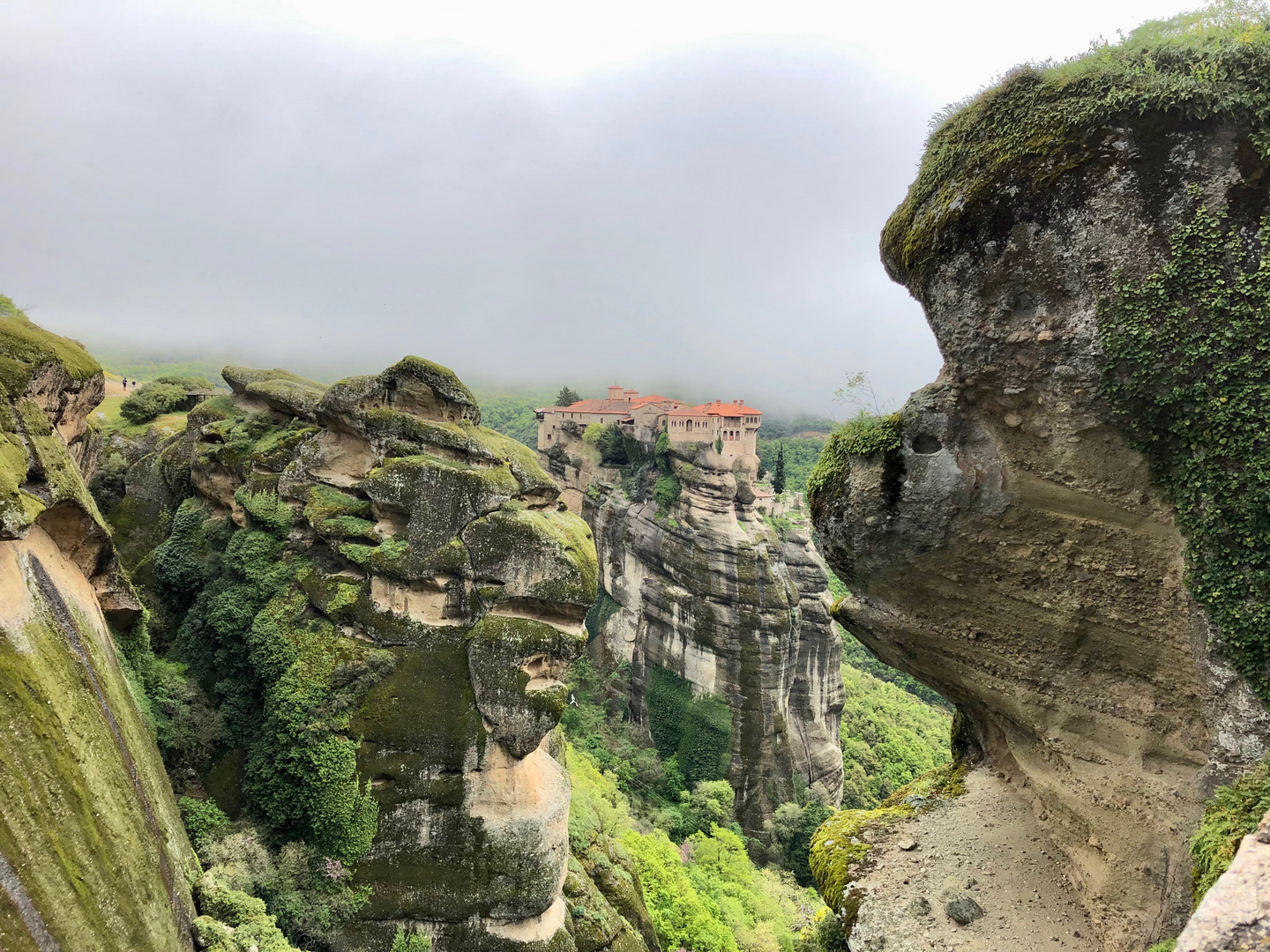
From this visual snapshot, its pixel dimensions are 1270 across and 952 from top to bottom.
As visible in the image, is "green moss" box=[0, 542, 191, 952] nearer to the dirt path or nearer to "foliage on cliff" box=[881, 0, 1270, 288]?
the dirt path

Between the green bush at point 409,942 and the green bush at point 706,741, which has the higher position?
the green bush at point 409,942

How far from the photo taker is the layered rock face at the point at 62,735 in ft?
18.8

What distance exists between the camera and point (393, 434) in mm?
13766

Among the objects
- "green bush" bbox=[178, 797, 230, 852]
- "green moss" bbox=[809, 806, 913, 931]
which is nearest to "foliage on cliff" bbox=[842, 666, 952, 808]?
"green moss" bbox=[809, 806, 913, 931]

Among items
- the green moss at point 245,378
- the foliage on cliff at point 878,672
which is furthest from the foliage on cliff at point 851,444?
the foliage on cliff at point 878,672

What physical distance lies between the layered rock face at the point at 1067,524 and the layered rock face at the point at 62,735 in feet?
28.1

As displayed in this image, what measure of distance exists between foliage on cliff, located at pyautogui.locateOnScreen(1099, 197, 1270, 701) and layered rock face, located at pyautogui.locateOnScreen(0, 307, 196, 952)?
33.7ft

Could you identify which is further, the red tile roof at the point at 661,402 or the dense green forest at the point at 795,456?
the dense green forest at the point at 795,456

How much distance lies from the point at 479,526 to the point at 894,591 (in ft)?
30.4

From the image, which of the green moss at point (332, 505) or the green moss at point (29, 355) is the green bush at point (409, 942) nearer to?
the green moss at point (332, 505)

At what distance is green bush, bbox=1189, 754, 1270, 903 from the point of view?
3826 millimetres

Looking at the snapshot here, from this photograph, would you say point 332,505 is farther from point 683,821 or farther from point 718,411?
point 718,411

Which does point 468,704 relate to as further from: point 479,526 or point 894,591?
point 894,591

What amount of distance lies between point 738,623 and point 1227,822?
89.7 feet
